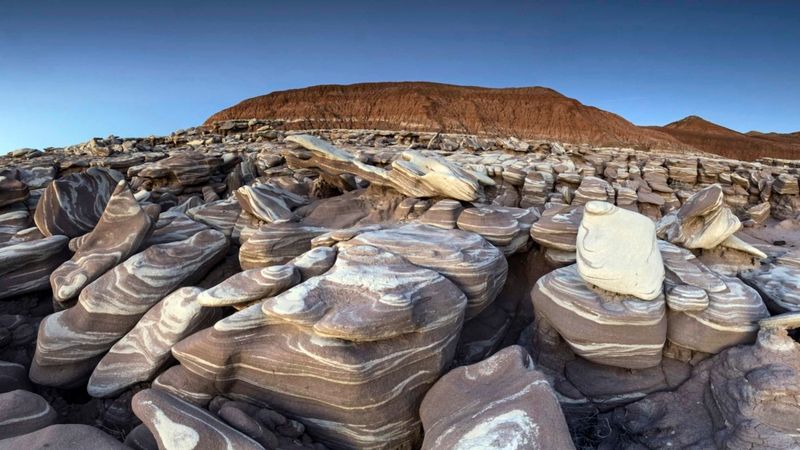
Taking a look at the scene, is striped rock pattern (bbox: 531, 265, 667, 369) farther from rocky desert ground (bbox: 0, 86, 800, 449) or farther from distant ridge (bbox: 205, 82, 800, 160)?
distant ridge (bbox: 205, 82, 800, 160)

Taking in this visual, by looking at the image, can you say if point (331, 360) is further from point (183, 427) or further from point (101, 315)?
point (101, 315)

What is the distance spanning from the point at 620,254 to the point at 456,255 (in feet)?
6.01

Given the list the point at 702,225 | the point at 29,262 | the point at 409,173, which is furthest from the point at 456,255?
the point at 29,262

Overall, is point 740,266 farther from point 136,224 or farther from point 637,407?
point 136,224

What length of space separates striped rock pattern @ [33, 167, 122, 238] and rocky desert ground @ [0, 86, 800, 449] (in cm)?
5

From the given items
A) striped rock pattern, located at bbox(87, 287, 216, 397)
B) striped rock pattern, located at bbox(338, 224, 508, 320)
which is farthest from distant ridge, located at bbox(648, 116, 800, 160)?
striped rock pattern, located at bbox(87, 287, 216, 397)

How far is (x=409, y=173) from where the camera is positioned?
690 centimetres

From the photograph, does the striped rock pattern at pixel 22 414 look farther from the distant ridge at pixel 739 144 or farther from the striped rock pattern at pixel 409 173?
the distant ridge at pixel 739 144

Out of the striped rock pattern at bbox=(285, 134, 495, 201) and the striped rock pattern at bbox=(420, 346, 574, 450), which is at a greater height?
the striped rock pattern at bbox=(285, 134, 495, 201)

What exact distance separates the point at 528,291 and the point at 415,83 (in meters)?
50.9

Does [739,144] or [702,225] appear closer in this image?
[702,225]

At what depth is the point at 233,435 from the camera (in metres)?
2.94

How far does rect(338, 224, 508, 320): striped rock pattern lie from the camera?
4789 millimetres

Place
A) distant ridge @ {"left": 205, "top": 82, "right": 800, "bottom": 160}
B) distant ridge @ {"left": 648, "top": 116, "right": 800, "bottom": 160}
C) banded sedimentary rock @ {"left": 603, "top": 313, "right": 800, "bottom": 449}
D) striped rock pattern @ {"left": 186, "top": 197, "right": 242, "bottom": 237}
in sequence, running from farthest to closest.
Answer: distant ridge @ {"left": 205, "top": 82, "right": 800, "bottom": 160}, distant ridge @ {"left": 648, "top": 116, "right": 800, "bottom": 160}, striped rock pattern @ {"left": 186, "top": 197, "right": 242, "bottom": 237}, banded sedimentary rock @ {"left": 603, "top": 313, "right": 800, "bottom": 449}
